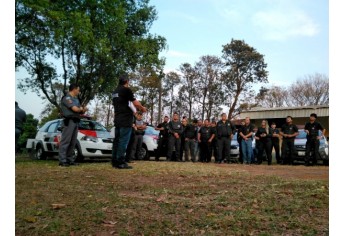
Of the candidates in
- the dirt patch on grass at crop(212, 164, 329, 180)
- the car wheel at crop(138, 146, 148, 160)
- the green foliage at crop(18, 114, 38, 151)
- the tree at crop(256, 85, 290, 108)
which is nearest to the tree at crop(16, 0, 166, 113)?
the green foliage at crop(18, 114, 38, 151)

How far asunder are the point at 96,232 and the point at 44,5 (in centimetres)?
1157

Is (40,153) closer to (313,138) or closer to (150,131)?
(150,131)

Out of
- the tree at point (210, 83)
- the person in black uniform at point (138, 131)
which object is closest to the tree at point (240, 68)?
the tree at point (210, 83)

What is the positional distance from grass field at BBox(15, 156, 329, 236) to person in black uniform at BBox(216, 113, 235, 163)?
251 inches

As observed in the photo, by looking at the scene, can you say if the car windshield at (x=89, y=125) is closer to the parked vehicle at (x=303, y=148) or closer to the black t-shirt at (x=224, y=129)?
the black t-shirt at (x=224, y=129)

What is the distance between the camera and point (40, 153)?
11.1m

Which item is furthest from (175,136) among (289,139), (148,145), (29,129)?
(29,129)

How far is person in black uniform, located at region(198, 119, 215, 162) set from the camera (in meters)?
12.4

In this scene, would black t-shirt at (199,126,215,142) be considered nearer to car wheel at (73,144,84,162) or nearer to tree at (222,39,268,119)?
car wheel at (73,144,84,162)

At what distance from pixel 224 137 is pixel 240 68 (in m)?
21.4
